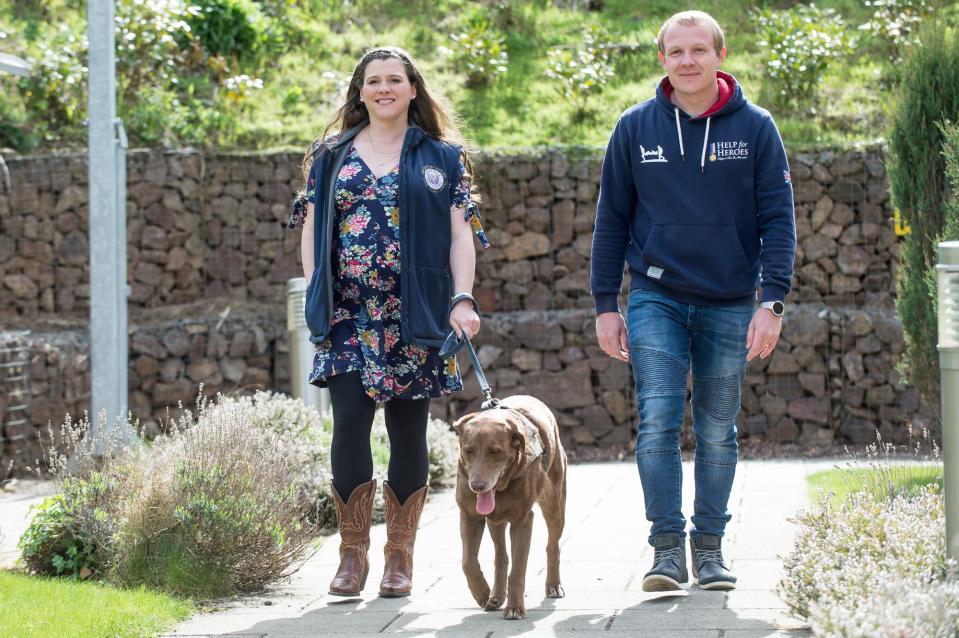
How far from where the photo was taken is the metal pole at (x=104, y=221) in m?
8.25

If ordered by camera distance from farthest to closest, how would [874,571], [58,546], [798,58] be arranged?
[798,58] → [58,546] → [874,571]

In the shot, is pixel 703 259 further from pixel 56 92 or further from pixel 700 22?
pixel 56 92

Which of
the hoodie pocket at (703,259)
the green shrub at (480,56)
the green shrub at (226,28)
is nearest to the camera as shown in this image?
the hoodie pocket at (703,259)

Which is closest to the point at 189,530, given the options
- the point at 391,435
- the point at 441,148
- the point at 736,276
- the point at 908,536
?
the point at 391,435

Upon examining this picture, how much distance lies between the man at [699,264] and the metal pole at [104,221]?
14.3ft

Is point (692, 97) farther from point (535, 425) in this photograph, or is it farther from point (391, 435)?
point (391, 435)

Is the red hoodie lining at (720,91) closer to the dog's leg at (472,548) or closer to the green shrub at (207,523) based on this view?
the dog's leg at (472,548)

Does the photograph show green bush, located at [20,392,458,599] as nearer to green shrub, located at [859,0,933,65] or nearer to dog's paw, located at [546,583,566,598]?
dog's paw, located at [546,583,566,598]

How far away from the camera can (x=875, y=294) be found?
11836 mm

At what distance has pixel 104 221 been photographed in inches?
333

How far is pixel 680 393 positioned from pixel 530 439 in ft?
2.21

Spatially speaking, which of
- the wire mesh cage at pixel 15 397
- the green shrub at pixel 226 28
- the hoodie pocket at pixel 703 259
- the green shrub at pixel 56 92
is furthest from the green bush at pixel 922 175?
the green shrub at pixel 226 28

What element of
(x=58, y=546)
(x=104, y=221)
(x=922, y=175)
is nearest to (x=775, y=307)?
(x=58, y=546)

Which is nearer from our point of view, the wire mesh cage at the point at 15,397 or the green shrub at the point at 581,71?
the wire mesh cage at the point at 15,397
